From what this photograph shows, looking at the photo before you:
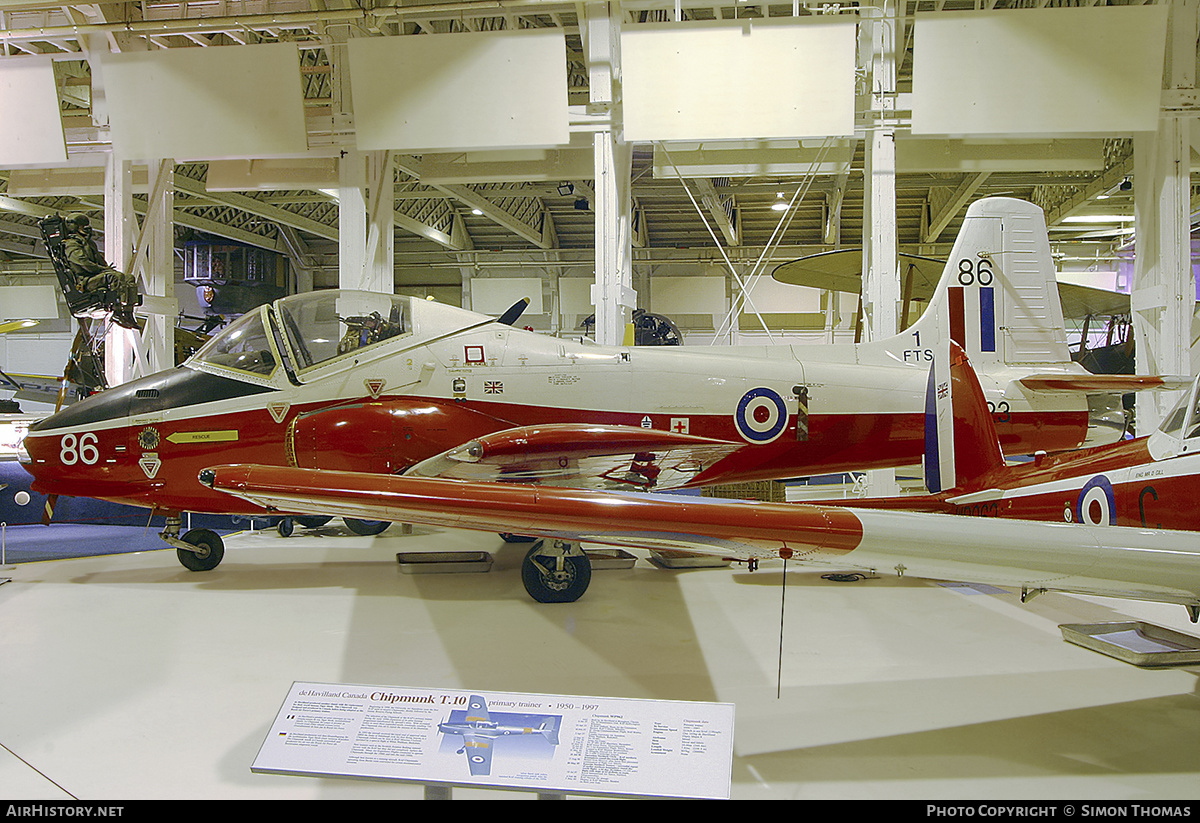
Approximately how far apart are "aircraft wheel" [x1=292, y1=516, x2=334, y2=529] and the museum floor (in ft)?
4.04

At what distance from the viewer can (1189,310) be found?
21.4 ft

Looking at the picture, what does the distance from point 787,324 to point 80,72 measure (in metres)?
14.1

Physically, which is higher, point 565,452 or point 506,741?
point 565,452

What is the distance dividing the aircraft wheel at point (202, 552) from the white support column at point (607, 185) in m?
3.51

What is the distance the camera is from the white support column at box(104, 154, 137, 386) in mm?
7586

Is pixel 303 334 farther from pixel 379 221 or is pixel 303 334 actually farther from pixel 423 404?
pixel 379 221

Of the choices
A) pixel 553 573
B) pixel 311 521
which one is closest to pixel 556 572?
pixel 553 573

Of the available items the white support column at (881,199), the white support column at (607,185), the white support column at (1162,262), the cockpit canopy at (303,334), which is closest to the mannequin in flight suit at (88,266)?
the cockpit canopy at (303,334)

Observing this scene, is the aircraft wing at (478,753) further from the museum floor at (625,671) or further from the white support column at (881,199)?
the white support column at (881,199)

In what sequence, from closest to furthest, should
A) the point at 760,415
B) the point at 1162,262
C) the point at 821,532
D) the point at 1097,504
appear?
the point at 821,532 → the point at 1097,504 → the point at 760,415 → the point at 1162,262

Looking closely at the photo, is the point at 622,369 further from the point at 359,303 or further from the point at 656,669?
the point at 656,669

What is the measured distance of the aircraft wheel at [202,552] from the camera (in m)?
5.24

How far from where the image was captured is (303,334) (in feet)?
16.1

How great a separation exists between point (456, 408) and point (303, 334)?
1.12m
